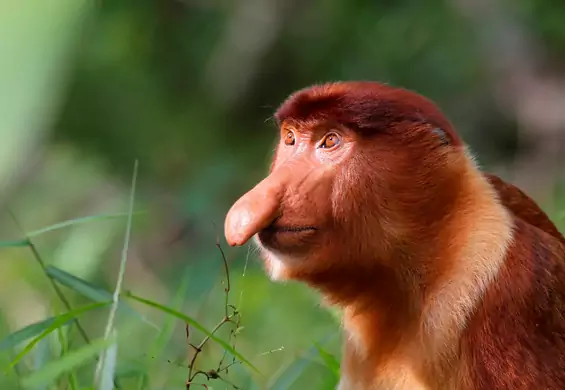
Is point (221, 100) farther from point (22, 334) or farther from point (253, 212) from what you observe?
point (253, 212)

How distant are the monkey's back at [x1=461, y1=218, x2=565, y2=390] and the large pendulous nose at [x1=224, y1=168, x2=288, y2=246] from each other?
0.42 meters

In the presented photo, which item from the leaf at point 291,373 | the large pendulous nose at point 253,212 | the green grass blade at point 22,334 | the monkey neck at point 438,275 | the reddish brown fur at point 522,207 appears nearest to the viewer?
the large pendulous nose at point 253,212

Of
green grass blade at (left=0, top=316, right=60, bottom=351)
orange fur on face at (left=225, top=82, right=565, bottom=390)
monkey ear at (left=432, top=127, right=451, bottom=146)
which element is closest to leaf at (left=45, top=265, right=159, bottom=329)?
green grass blade at (left=0, top=316, right=60, bottom=351)

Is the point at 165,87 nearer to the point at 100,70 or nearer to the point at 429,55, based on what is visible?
the point at 100,70

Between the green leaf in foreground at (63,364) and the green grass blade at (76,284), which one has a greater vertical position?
the green grass blade at (76,284)

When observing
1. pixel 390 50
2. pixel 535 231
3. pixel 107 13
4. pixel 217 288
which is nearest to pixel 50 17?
pixel 535 231

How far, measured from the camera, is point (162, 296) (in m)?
4.22

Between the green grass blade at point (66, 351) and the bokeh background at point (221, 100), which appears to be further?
the bokeh background at point (221, 100)

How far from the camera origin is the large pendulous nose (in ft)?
4.47

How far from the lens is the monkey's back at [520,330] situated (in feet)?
4.71

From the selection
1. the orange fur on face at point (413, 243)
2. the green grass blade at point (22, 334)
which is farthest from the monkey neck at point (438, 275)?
the green grass blade at point (22, 334)

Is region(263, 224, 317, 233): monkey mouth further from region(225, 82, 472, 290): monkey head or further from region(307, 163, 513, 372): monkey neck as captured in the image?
region(307, 163, 513, 372): monkey neck

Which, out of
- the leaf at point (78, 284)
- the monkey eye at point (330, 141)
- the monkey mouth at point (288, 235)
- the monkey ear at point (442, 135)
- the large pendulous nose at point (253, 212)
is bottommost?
the leaf at point (78, 284)

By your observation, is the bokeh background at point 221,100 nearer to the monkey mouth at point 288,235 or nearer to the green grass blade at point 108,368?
the green grass blade at point 108,368
